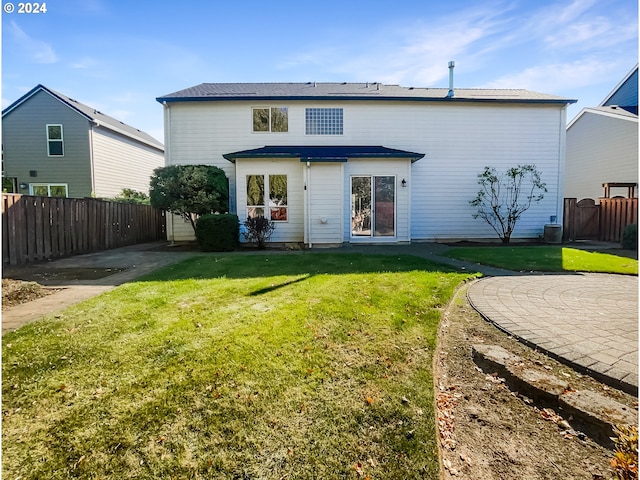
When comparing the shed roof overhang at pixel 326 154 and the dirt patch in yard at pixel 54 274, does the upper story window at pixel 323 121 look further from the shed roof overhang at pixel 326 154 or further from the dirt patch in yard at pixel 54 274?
the dirt patch in yard at pixel 54 274

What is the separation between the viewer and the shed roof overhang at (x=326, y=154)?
11.4 m

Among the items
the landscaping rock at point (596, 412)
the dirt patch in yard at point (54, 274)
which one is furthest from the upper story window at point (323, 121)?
the landscaping rock at point (596, 412)

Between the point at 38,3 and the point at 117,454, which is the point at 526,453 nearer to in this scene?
the point at 117,454

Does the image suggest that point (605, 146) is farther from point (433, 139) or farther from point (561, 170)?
point (433, 139)

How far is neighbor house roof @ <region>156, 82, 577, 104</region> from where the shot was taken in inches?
523

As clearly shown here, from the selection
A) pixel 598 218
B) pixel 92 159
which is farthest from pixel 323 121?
pixel 92 159

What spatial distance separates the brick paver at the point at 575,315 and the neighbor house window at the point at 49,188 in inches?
856

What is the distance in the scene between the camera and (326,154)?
11938mm

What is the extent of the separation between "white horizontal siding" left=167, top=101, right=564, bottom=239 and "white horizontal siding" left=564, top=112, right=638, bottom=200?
5.40 metres

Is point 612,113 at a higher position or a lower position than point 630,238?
higher

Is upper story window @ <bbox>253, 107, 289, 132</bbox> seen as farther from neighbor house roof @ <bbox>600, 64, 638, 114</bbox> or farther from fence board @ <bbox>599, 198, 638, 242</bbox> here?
neighbor house roof @ <bbox>600, 64, 638, 114</bbox>

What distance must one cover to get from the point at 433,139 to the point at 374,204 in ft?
14.1

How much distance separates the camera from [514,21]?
8352 millimetres

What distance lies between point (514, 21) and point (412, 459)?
10495 mm
